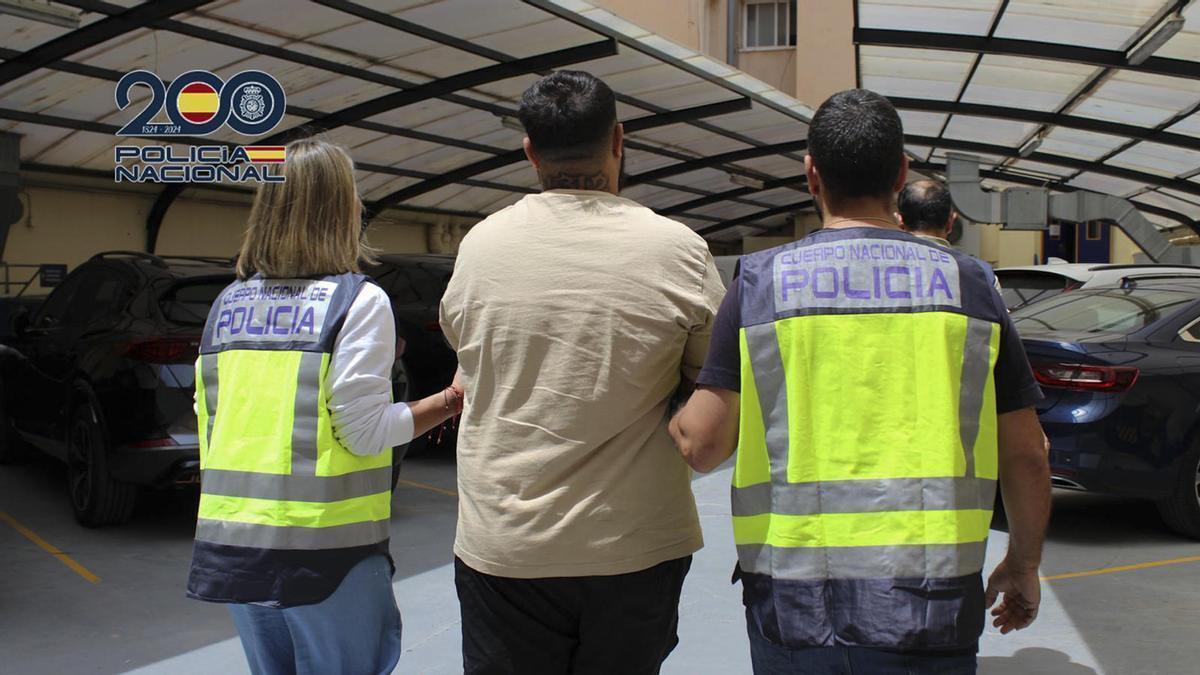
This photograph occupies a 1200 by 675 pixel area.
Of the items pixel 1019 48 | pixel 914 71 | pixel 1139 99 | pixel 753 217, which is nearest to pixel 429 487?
pixel 1019 48

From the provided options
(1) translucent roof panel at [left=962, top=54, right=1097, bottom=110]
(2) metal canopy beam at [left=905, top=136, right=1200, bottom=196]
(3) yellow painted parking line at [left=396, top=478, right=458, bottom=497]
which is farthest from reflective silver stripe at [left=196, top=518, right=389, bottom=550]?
(2) metal canopy beam at [left=905, top=136, right=1200, bottom=196]

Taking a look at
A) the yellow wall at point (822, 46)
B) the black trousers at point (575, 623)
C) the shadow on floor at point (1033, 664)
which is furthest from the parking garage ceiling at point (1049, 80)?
the black trousers at point (575, 623)

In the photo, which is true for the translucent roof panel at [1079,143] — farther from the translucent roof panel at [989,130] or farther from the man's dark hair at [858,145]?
the man's dark hair at [858,145]

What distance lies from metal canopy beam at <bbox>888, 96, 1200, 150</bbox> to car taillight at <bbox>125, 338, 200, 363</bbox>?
1456 centimetres

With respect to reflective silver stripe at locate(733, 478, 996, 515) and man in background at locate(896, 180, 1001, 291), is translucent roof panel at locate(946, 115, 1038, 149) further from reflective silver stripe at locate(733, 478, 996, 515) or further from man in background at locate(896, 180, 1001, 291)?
reflective silver stripe at locate(733, 478, 996, 515)

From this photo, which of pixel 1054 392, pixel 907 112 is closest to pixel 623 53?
pixel 907 112

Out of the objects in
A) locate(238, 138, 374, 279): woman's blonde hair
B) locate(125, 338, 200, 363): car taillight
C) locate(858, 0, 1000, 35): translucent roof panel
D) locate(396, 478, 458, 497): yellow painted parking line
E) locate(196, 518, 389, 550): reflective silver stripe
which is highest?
locate(858, 0, 1000, 35): translucent roof panel

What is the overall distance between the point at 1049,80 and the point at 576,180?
15.0m

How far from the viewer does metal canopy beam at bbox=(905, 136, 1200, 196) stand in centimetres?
2123

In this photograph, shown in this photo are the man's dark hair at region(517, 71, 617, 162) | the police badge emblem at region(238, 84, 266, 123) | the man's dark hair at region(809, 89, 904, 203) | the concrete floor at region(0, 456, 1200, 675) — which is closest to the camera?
the man's dark hair at region(809, 89, 904, 203)

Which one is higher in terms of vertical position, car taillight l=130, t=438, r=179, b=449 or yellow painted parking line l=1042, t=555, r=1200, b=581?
car taillight l=130, t=438, r=179, b=449

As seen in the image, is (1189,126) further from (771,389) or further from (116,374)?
(771,389)

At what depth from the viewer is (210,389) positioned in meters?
2.56

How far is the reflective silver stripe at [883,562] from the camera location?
1.87 meters
